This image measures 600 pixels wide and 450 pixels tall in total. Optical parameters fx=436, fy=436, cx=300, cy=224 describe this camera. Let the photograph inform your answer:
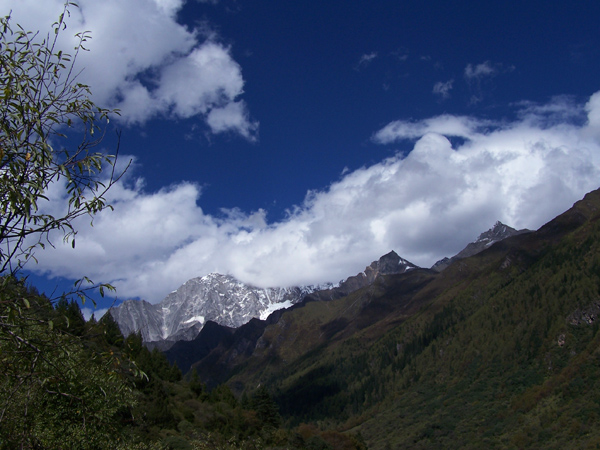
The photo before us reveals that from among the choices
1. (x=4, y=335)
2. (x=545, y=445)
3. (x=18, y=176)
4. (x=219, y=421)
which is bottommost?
(x=545, y=445)

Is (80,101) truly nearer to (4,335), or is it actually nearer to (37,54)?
(37,54)

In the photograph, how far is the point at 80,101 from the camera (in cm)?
1040

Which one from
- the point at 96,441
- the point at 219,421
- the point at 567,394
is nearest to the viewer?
the point at 96,441

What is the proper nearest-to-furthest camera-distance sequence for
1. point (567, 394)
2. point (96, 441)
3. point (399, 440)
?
point (96, 441)
point (567, 394)
point (399, 440)

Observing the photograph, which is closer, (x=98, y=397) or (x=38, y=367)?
(x=38, y=367)

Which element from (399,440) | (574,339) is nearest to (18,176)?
(399,440)

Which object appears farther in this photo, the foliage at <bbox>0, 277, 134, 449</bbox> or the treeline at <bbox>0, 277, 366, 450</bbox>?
the treeline at <bbox>0, 277, 366, 450</bbox>

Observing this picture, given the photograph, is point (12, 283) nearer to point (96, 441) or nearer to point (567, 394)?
point (96, 441)

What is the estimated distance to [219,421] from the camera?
2891 inches

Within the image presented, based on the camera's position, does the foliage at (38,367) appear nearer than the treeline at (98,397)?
Yes

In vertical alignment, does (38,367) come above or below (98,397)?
above

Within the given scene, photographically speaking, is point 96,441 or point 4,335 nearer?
point 4,335

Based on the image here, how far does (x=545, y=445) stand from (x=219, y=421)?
116 meters

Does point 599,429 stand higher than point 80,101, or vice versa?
point 80,101
